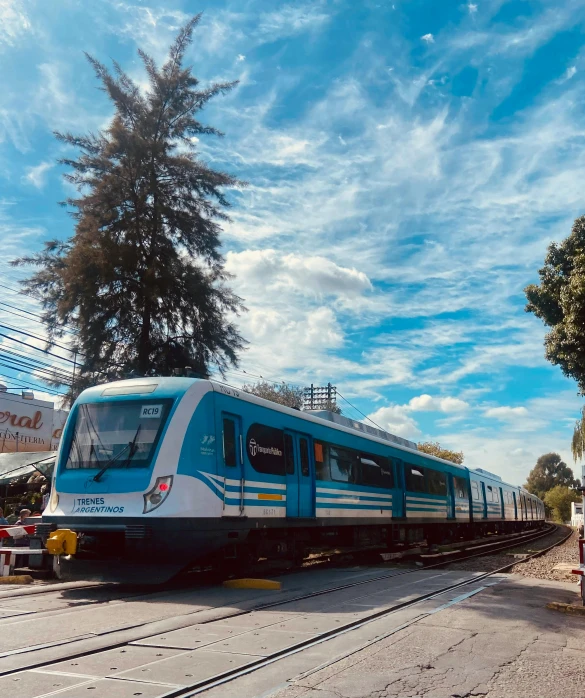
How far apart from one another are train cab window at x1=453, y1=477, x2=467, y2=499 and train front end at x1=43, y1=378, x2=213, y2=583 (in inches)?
643

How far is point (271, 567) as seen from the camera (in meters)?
12.0

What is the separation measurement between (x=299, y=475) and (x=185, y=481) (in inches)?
144

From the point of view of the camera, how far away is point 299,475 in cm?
1251

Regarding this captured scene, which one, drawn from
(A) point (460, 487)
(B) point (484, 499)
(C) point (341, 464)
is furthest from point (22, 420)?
(B) point (484, 499)

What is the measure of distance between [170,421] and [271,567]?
4.04m

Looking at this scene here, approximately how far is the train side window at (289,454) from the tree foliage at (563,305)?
6.32 metres

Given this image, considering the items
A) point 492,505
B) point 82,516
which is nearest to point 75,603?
point 82,516

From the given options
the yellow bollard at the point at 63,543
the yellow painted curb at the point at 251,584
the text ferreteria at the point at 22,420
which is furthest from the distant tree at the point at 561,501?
the yellow bollard at the point at 63,543

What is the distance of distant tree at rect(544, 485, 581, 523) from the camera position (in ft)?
290

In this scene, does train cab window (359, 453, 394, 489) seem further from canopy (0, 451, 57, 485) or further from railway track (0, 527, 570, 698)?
canopy (0, 451, 57, 485)

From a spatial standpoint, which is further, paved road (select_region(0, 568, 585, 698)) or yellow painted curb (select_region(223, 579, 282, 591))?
yellow painted curb (select_region(223, 579, 282, 591))

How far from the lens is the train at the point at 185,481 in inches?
359

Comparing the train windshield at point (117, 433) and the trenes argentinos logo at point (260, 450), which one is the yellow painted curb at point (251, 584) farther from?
the train windshield at point (117, 433)

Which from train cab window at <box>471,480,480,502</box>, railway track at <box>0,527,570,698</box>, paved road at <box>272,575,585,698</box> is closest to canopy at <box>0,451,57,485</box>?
railway track at <box>0,527,570,698</box>
